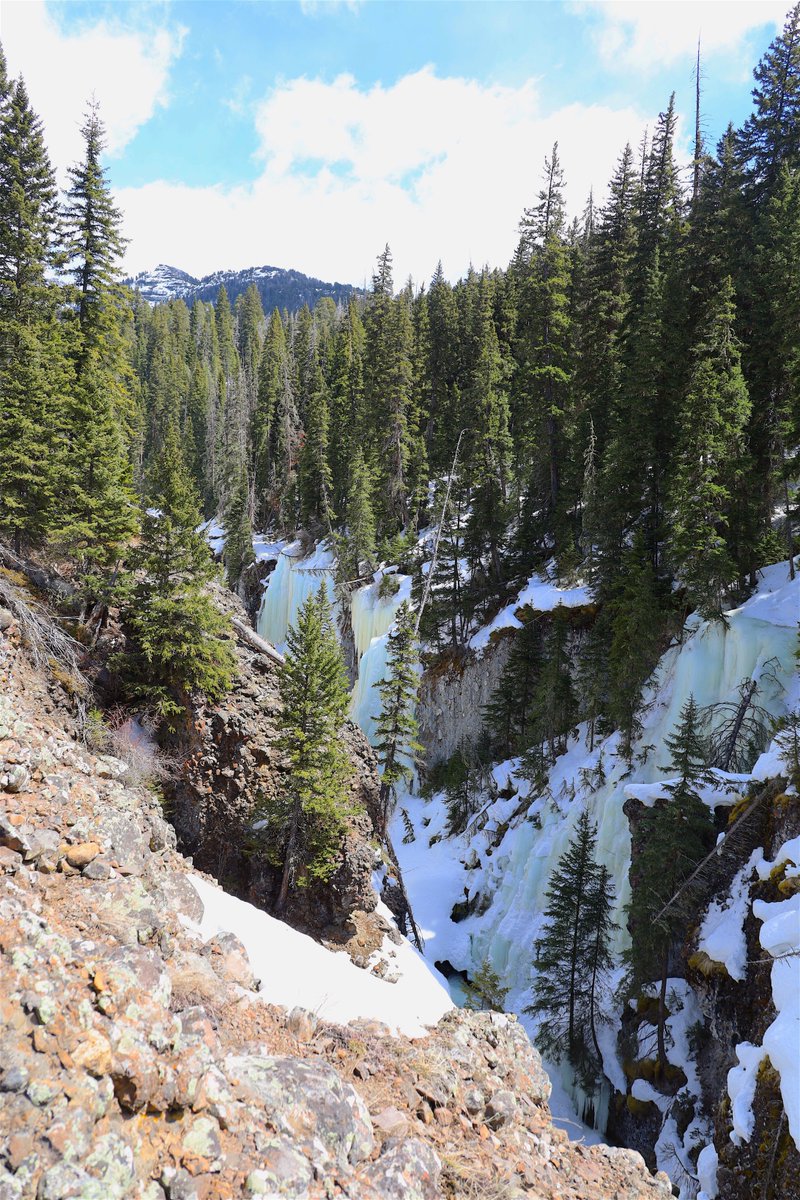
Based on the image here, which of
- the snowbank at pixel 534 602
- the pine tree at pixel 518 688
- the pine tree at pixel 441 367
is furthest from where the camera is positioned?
the pine tree at pixel 441 367

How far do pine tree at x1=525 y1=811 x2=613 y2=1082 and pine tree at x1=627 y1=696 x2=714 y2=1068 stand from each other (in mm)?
2952

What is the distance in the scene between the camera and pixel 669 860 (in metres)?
12.4

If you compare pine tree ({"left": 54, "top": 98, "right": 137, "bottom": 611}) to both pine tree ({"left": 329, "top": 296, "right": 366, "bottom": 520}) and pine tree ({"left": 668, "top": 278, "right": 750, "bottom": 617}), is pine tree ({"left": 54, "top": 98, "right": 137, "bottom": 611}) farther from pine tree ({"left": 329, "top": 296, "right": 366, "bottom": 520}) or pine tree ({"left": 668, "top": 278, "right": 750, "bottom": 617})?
pine tree ({"left": 329, "top": 296, "right": 366, "bottom": 520})

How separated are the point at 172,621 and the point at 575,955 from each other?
13.6 metres

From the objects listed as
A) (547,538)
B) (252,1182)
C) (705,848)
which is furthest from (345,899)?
(547,538)

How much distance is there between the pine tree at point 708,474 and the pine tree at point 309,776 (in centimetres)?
970

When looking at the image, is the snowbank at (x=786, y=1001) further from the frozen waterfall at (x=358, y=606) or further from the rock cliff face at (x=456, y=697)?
the rock cliff face at (x=456, y=697)

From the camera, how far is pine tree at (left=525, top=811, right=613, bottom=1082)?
15836mm

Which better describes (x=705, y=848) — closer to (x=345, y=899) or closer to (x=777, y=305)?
(x=345, y=899)

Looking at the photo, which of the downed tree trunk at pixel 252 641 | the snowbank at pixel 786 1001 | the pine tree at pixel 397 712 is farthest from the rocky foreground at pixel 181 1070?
the pine tree at pixel 397 712

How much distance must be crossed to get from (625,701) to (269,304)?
201 metres

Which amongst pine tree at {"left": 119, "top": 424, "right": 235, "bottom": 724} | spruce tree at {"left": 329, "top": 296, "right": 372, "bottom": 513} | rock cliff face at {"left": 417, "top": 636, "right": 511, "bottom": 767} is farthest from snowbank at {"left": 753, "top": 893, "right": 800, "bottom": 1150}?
spruce tree at {"left": 329, "top": 296, "right": 372, "bottom": 513}

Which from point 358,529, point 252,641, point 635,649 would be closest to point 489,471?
point 358,529

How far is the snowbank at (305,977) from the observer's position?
6961mm
